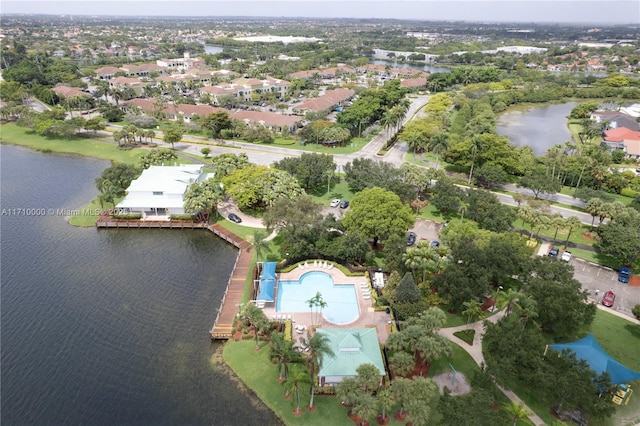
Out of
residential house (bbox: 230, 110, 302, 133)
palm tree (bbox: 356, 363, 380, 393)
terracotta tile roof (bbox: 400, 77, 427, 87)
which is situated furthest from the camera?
terracotta tile roof (bbox: 400, 77, 427, 87)

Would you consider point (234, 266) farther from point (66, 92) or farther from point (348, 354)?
point (66, 92)

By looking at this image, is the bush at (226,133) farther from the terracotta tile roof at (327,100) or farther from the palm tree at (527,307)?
the palm tree at (527,307)

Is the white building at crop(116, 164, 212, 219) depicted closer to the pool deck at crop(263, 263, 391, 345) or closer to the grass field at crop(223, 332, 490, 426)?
the pool deck at crop(263, 263, 391, 345)

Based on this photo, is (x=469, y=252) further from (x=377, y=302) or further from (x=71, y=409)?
(x=71, y=409)

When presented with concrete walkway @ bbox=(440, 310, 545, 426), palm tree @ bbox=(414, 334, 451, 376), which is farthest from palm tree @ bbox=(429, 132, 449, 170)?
palm tree @ bbox=(414, 334, 451, 376)

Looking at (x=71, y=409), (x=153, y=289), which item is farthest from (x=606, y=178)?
(x=71, y=409)

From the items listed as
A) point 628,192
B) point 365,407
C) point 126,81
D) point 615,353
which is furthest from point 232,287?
point 126,81
